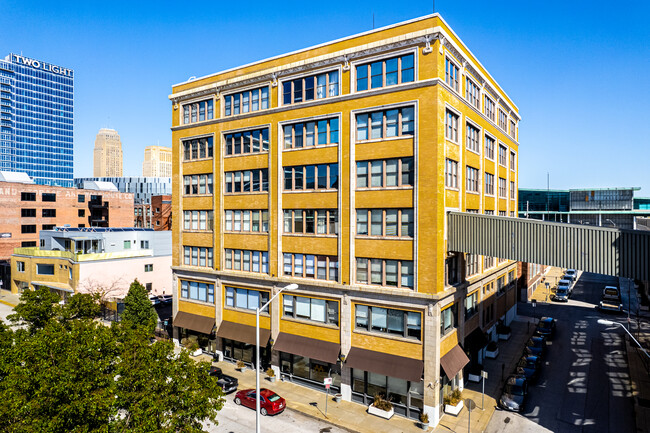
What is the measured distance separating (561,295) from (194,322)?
5284 centimetres

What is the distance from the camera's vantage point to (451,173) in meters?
27.6

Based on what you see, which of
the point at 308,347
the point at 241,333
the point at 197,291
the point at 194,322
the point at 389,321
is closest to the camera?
the point at 389,321

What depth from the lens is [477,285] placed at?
32781 millimetres

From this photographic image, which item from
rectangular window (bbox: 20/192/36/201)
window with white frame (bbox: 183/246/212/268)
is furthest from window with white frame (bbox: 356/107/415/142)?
rectangular window (bbox: 20/192/36/201)

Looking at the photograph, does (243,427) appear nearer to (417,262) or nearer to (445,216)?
(417,262)

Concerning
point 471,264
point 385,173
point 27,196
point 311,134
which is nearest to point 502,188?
point 471,264

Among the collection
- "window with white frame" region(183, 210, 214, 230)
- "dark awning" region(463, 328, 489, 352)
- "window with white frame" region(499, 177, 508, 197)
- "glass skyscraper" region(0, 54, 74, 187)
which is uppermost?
"glass skyscraper" region(0, 54, 74, 187)

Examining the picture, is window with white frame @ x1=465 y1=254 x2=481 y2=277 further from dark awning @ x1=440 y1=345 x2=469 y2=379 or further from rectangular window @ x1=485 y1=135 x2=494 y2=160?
rectangular window @ x1=485 y1=135 x2=494 y2=160

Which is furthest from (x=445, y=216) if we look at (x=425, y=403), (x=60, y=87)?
(x=60, y=87)

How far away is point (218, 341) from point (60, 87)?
203204 mm

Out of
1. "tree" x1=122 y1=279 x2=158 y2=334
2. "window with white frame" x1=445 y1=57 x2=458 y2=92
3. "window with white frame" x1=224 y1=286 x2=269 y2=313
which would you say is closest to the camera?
"window with white frame" x1=445 y1=57 x2=458 y2=92

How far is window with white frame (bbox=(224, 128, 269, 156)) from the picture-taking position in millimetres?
33000

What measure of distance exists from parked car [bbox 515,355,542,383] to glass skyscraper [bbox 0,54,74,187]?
665 feet

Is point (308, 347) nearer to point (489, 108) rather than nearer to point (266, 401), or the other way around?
point (266, 401)
